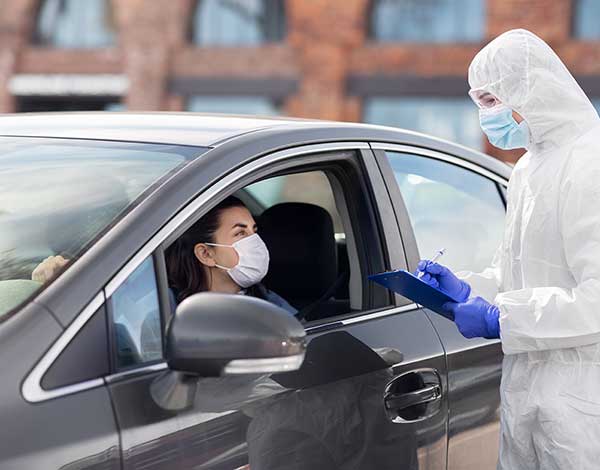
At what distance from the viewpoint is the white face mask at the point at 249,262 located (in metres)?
3.33

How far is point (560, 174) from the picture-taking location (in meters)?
3.04

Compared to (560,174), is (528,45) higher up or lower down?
higher up

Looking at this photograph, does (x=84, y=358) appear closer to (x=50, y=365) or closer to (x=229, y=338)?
(x=50, y=365)

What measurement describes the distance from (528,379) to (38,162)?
1.37 metres

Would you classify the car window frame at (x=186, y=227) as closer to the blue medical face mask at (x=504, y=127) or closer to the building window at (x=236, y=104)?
the blue medical face mask at (x=504, y=127)

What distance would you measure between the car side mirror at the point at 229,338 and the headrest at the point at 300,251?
1.27 m

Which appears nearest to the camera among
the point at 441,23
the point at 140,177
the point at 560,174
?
the point at 140,177

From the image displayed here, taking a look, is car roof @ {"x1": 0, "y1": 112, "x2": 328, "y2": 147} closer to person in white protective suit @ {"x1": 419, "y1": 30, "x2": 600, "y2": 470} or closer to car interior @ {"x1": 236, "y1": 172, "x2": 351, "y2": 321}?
car interior @ {"x1": 236, "y1": 172, "x2": 351, "y2": 321}

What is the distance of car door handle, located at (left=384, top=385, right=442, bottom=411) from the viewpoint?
2977 mm

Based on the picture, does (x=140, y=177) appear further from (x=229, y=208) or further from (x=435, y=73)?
(x=435, y=73)

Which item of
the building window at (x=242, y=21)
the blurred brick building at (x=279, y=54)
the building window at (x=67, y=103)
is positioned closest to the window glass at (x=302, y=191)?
the blurred brick building at (x=279, y=54)

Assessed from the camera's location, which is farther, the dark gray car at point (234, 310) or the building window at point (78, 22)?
the building window at point (78, 22)

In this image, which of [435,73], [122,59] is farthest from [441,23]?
[122,59]

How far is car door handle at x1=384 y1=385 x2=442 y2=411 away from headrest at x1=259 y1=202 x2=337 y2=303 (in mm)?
563
